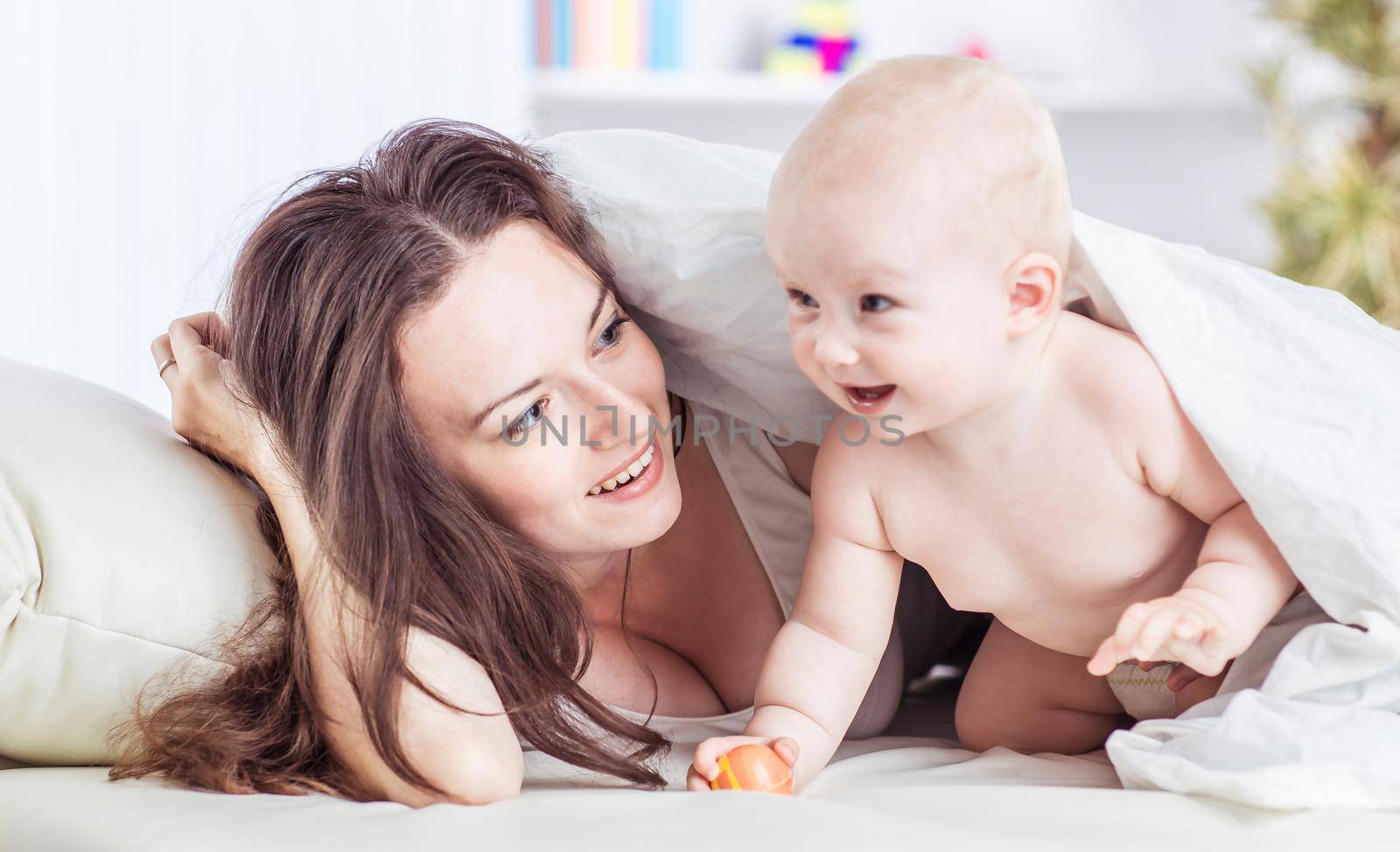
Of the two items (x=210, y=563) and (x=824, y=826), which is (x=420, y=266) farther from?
(x=824, y=826)

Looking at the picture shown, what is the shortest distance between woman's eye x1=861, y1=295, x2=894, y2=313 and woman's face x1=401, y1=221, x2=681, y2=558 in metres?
0.27

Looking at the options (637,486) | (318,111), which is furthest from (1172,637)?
(318,111)

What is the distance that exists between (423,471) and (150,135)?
1.64m

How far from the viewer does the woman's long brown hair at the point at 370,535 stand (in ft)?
3.05

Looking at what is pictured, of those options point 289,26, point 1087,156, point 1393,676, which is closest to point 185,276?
point 289,26

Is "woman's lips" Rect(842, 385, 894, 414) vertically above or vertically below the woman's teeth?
above

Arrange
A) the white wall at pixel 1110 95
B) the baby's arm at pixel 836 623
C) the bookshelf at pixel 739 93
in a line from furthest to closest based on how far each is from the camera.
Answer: the white wall at pixel 1110 95, the bookshelf at pixel 739 93, the baby's arm at pixel 836 623

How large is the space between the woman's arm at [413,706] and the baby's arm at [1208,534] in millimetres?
462

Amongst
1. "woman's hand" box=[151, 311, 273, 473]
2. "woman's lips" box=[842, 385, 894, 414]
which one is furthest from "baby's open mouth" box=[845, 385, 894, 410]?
"woman's hand" box=[151, 311, 273, 473]

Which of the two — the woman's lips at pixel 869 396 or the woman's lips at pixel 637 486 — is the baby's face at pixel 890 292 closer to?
the woman's lips at pixel 869 396

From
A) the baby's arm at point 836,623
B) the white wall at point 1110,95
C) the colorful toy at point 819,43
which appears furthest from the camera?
the white wall at point 1110,95

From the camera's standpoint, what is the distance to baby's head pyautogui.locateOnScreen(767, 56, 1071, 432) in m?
0.80

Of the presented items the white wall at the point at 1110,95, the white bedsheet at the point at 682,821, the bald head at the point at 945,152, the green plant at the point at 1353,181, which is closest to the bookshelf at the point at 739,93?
the white wall at the point at 1110,95

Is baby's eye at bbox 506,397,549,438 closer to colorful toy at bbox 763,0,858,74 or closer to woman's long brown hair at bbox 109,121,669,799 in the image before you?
woman's long brown hair at bbox 109,121,669,799
